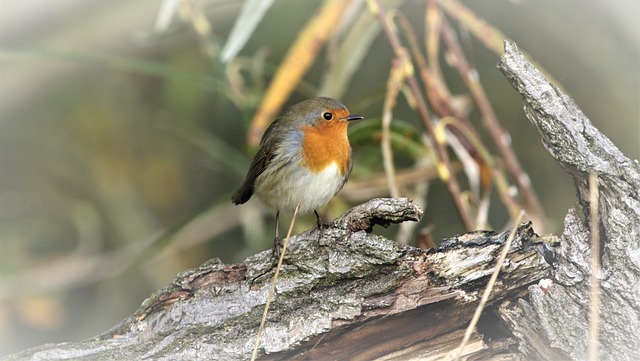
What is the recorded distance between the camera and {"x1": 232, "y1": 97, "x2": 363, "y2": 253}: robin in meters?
2.93

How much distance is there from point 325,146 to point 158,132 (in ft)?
7.29

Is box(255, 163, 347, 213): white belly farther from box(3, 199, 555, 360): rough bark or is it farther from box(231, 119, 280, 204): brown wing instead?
box(3, 199, 555, 360): rough bark

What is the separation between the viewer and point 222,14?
443 cm

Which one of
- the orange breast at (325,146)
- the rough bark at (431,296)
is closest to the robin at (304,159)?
the orange breast at (325,146)

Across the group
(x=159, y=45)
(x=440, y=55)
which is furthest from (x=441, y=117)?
(x=159, y=45)

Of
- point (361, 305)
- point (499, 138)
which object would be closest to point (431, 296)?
point (361, 305)

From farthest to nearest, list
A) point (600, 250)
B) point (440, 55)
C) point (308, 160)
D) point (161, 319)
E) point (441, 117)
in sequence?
1. point (440, 55)
2. point (441, 117)
3. point (308, 160)
4. point (161, 319)
5. point (600, 250)

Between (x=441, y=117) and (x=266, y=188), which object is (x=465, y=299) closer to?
(x=266, y=188)

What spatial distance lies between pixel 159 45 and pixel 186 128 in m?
0.80

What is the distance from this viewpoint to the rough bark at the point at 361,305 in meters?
2.00

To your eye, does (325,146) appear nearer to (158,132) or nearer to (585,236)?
(585,236)

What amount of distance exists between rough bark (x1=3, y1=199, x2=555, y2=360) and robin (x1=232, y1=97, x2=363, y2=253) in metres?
0.84

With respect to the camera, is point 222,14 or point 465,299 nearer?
point 465,299

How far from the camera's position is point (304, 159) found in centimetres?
297
